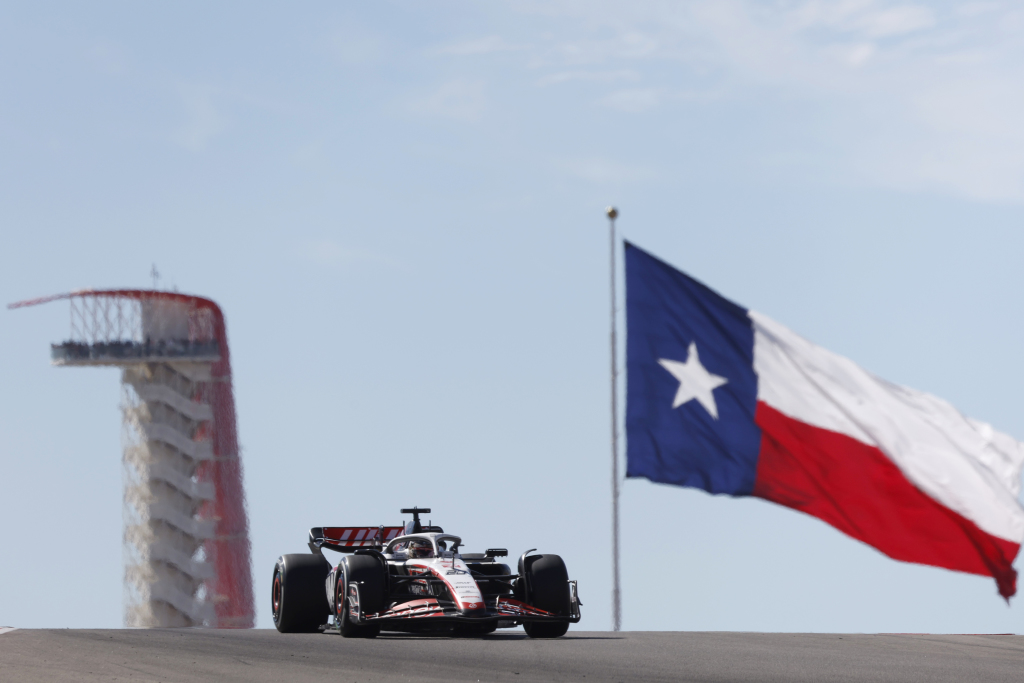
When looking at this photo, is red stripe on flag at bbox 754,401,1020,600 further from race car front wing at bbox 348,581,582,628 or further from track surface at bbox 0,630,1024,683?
race car front wing at bbox 348,581,582,628

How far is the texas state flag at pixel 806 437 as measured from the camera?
70.1 feet

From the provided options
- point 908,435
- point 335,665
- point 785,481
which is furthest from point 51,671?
point 908,435

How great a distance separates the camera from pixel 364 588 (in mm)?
18266

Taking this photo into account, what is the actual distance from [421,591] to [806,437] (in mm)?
7204

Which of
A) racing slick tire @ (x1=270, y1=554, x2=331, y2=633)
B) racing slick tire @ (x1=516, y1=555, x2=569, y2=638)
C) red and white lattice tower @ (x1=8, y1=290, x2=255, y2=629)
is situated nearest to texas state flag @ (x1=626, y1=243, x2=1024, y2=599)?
racing slick tire @ (x1=516, y1=555, x2=569, y2=638)

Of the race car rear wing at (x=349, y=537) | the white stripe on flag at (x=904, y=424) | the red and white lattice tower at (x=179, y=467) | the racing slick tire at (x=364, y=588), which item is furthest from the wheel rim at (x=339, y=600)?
the red and white lattice tower at (x=179, y=467)

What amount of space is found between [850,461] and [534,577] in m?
5.98

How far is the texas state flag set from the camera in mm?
21359

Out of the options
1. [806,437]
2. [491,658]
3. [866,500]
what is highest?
[806,437]

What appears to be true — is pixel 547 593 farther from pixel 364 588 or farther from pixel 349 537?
pixel 349 537

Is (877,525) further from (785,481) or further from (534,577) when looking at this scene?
(534,577)

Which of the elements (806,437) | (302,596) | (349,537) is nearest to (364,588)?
(302,596)

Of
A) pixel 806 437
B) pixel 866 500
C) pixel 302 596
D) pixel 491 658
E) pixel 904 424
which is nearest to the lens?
pixel 491 658

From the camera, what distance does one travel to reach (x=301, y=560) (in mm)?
20156
